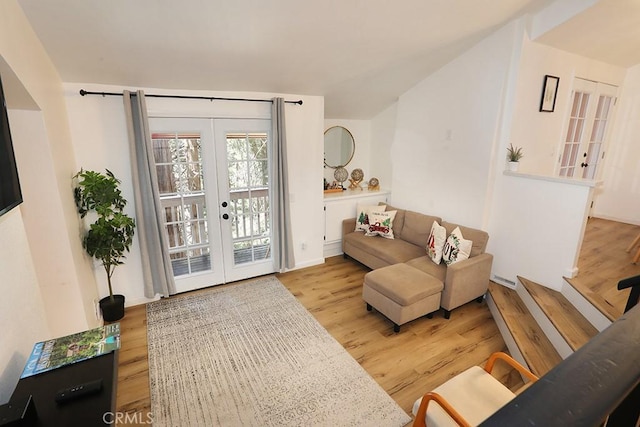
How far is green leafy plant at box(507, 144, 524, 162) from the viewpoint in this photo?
131 inches

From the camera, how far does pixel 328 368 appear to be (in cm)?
250

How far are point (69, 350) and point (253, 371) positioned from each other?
1331mm

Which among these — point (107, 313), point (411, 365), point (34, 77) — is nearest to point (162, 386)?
point (107, 313)

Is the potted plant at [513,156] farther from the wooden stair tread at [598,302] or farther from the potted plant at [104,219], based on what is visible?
the potted plant at [104,219]

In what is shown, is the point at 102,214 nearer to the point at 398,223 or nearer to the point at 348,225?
the point at 348,225

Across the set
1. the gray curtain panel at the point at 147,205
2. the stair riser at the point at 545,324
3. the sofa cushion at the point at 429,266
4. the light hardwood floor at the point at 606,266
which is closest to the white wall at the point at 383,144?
the sofa cushion at the point at 429,266

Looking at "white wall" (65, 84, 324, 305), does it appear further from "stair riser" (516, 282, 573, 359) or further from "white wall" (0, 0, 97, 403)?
"stair riser" (516, 282, 573, 359)

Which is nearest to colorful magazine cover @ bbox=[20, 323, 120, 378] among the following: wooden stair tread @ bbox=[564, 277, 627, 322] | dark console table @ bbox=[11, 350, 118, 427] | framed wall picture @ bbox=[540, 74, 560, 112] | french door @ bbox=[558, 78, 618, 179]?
dark console table @ bbox=[11, 350, 118, 427]

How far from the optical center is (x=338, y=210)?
454cm

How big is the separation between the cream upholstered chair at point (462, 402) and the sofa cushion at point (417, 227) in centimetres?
227


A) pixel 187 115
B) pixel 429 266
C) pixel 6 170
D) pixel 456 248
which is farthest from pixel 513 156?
pixel 6 170

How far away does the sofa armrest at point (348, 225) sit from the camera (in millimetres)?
4574

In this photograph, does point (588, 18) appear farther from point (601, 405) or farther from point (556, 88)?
point (601, 405)

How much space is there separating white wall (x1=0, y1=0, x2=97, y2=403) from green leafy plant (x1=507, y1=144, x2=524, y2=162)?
4021 millimetres
